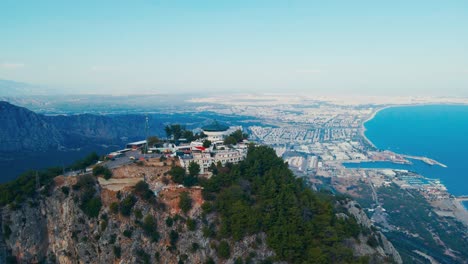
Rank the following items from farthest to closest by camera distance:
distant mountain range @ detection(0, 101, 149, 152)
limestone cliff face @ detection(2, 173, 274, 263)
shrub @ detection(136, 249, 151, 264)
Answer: distant mountain range @ detection(0, 101, 149, 152) < shrub @ detection(136, 249, 151, 264) < limestone cliff face @ detection(2, 173, 274, 263)

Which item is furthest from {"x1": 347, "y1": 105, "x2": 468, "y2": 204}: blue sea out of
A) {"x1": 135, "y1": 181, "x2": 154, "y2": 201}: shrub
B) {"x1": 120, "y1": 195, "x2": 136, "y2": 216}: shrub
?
{"x1": 120, "y1": 195, "x2": 136, "y2": 216}: shrub

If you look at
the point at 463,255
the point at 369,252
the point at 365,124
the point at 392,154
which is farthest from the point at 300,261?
the point at 365,124

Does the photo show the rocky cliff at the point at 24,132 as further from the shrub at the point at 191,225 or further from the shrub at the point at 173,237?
the shrub at the point at 191,225

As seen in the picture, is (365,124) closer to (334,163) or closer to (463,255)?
(334,163)

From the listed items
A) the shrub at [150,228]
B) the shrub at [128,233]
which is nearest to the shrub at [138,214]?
the shrub at [150,228]

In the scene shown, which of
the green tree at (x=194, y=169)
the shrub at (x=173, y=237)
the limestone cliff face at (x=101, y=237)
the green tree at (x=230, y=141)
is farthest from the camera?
the green tree at (x=230, y=141)

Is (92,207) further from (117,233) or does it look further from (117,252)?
(117,252)

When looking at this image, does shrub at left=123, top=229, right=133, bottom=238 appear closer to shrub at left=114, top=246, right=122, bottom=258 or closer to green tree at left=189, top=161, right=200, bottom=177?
shrub at left=114, top=246, right=122, bottom=258
